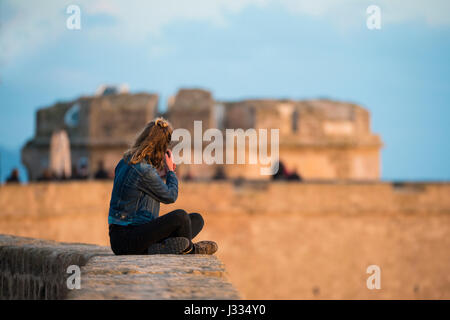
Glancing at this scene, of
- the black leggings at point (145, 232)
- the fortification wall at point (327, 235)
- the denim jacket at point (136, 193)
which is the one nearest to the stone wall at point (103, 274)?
the black leggings at point (145, 232)

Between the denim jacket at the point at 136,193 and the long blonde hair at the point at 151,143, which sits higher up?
the long blonde hair at the point at 151,143

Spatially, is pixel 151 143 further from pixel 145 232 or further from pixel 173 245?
pixel 173 245

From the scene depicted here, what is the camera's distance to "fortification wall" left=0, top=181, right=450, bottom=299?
58.5 ft

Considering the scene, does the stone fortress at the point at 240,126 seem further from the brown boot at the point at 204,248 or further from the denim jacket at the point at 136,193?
the denim jacket at the point at 136,193

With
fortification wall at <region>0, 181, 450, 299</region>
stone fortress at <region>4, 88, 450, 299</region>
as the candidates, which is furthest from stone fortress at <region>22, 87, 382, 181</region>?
fortification wall at <region>0, 181, 450, 299</region>

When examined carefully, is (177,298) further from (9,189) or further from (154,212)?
(9,189)

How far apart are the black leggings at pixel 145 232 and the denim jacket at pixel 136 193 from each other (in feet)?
0.25

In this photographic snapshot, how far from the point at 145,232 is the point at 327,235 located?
43.4 ft

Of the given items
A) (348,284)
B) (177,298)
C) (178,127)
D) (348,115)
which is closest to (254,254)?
(348,284)

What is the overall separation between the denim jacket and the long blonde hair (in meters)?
0.06

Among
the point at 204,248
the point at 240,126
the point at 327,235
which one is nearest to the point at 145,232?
the point at 204,248

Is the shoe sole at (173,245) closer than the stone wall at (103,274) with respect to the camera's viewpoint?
No

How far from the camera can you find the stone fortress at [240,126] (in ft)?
75.3

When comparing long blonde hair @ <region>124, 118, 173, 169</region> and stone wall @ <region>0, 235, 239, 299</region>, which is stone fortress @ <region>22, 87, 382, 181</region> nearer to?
stone wall @ <region>0, 235, 239, 299</region>
